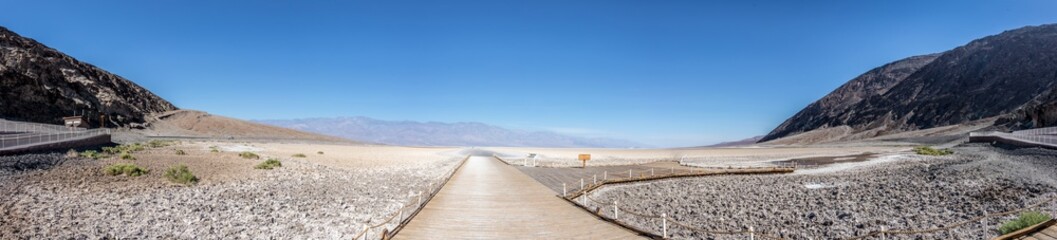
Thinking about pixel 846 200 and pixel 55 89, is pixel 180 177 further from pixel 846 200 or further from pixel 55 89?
pixel 55 89

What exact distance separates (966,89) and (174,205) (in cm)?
18086

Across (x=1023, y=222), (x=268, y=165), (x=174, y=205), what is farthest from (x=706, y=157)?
(x=174, y=205)

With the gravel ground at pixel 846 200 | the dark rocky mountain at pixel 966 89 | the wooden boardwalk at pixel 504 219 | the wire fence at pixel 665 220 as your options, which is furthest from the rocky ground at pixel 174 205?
the dark rocky mountain at pixel 966 89

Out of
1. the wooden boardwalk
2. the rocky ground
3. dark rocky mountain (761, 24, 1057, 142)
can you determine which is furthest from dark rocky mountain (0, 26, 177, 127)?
dark rocky mountain (761, 24, 1057, 142)

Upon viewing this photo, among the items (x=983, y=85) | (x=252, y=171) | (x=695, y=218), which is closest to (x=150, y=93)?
(x=252, y=171)

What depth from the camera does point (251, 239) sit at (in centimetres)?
1509

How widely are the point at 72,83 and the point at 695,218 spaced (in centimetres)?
11535

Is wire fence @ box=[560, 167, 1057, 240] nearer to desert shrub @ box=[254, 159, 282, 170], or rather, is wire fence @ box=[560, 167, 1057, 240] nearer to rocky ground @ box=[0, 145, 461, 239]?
rocky ground @ box=[0, 145, 461, 239]

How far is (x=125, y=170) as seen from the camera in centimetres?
2286

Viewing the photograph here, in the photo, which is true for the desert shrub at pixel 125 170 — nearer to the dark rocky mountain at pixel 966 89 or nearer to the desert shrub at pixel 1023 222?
the desert shrub at pixel 1023 222

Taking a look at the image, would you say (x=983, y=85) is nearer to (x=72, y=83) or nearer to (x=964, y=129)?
(x=964, y=129)

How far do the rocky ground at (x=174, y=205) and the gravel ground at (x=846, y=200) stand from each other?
11.7 metres

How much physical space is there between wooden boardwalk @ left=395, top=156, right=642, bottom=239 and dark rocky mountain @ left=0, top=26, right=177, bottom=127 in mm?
83651

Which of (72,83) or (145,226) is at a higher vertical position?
(72,83)
